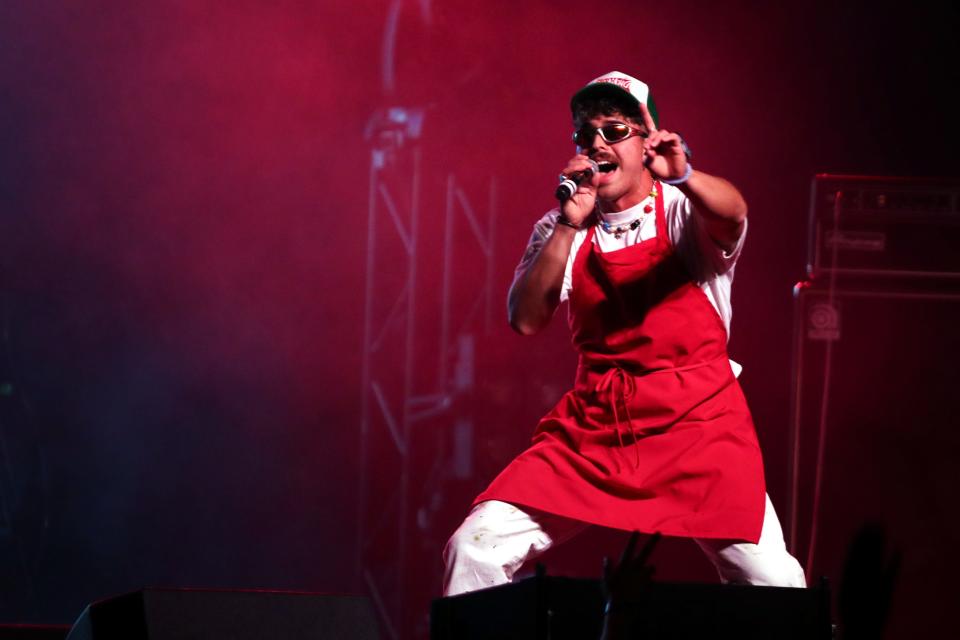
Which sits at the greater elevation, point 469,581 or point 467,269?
point 467,269

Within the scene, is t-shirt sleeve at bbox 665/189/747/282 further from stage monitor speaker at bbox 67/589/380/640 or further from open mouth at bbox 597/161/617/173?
stage monitor speaker at bbox 67/589/380/640

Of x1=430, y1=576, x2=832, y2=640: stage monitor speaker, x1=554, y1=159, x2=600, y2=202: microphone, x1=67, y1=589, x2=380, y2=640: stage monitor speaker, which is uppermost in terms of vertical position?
x1=554, y1=159, x2=600, y2=202: microphone

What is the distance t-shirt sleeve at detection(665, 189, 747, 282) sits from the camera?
111 inches

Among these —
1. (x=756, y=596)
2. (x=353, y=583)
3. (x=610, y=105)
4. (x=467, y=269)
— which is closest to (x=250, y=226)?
(x=467, y=269)

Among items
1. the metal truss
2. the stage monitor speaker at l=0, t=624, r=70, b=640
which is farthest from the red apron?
the metal truss

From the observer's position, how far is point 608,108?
2.88m

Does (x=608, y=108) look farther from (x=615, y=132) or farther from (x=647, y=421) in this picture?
(x=647, y=421)

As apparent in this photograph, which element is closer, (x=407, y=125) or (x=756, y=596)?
(x=756, y=596)

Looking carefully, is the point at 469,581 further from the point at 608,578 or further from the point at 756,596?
the point at 608,578

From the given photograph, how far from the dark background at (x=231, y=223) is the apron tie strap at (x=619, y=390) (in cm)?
229

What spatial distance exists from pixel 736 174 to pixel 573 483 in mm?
2791

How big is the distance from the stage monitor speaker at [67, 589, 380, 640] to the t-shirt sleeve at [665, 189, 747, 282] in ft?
4.20

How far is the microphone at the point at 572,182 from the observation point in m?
2.76

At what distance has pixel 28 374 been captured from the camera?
546cm
